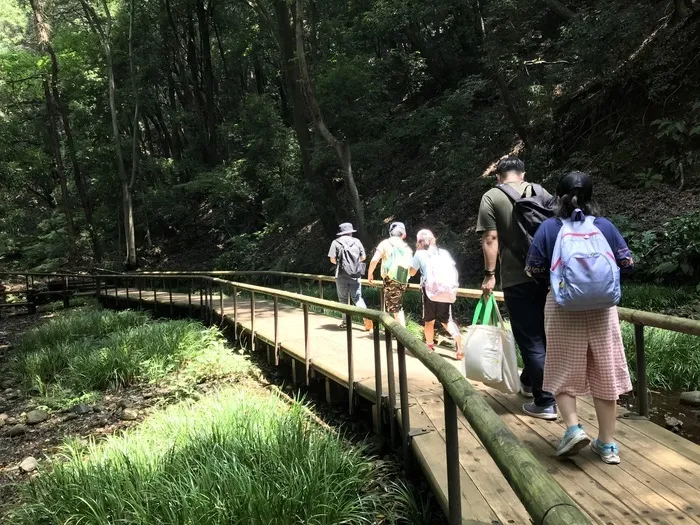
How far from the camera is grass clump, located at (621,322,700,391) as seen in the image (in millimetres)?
5594

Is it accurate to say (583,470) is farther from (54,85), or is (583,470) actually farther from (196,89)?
(196,89)

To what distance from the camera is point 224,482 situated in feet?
10.8

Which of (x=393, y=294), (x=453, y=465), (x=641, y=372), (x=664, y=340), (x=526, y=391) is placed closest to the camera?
(x=453, y=465)

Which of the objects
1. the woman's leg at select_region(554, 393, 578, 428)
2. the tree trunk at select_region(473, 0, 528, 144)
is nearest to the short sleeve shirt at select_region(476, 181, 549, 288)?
the woman's leg at select_region(554, 393, 578, 428)

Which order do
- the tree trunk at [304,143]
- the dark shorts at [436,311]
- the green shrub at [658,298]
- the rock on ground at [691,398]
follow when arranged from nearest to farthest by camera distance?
1. the rock on ground at [691,398]
2. the dark shorts at [436,311]
3. the green shrub at [658,298]
4. the tree trunk at [304,143]

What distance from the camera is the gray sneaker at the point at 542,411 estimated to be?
12.0 feet

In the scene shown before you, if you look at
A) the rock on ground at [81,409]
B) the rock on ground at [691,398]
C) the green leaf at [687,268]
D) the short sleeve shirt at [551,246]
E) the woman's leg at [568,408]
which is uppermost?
the short sleeve shirt at [551,246]

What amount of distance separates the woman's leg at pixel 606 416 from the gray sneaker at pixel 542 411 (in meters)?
0.62

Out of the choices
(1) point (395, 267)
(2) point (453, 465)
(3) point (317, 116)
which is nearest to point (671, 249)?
(1) point (395, 267)

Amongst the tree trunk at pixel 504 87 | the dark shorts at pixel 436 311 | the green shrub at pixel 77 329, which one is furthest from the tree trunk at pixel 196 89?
the dark shorts at pixel 436 311

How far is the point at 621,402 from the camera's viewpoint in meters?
5.31

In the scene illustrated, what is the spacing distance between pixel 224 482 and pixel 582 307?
2.48 m

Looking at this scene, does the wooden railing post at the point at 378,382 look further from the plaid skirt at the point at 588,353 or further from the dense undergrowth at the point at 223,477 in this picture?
the plaid skirt at the point at 588,353

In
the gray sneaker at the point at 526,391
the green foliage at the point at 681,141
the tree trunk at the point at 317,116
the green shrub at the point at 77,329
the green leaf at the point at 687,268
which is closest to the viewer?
the gray sneaker at the point at 526,391
